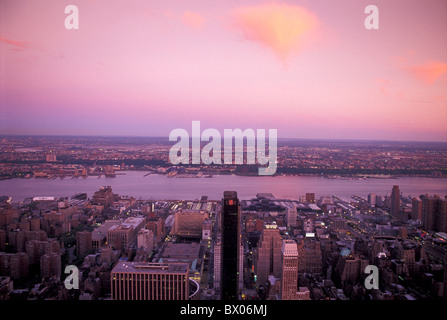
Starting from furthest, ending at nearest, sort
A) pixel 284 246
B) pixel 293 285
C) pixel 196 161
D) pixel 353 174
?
pixel 353 174
pixel 196 161
pixel 284 246
pixel 293 285

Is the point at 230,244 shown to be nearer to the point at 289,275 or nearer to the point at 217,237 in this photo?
the point at 289,275

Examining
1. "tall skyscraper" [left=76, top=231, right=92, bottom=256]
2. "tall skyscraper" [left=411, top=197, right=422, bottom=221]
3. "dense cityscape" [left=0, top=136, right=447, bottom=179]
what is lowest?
"tall skyscraper" [left=76, top=231, right=92, bottom=256]

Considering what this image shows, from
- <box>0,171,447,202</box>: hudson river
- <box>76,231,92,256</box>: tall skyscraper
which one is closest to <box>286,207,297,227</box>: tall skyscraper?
<box>0,171,447,202</box>: hudson river

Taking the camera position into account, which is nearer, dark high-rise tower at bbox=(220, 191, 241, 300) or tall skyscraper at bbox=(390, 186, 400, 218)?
dark high-rise tower at bbox=(220, 191, 241, 300)

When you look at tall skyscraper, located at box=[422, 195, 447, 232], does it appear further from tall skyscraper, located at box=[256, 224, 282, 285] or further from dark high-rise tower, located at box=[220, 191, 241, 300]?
dark high-rise tower, located at box=[220, 191, 241, 300]

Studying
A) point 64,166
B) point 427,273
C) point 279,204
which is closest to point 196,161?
point 279,204

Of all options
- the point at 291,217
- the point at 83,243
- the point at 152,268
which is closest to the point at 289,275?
the point at 152,268

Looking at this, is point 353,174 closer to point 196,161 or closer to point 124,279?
point 196,161
